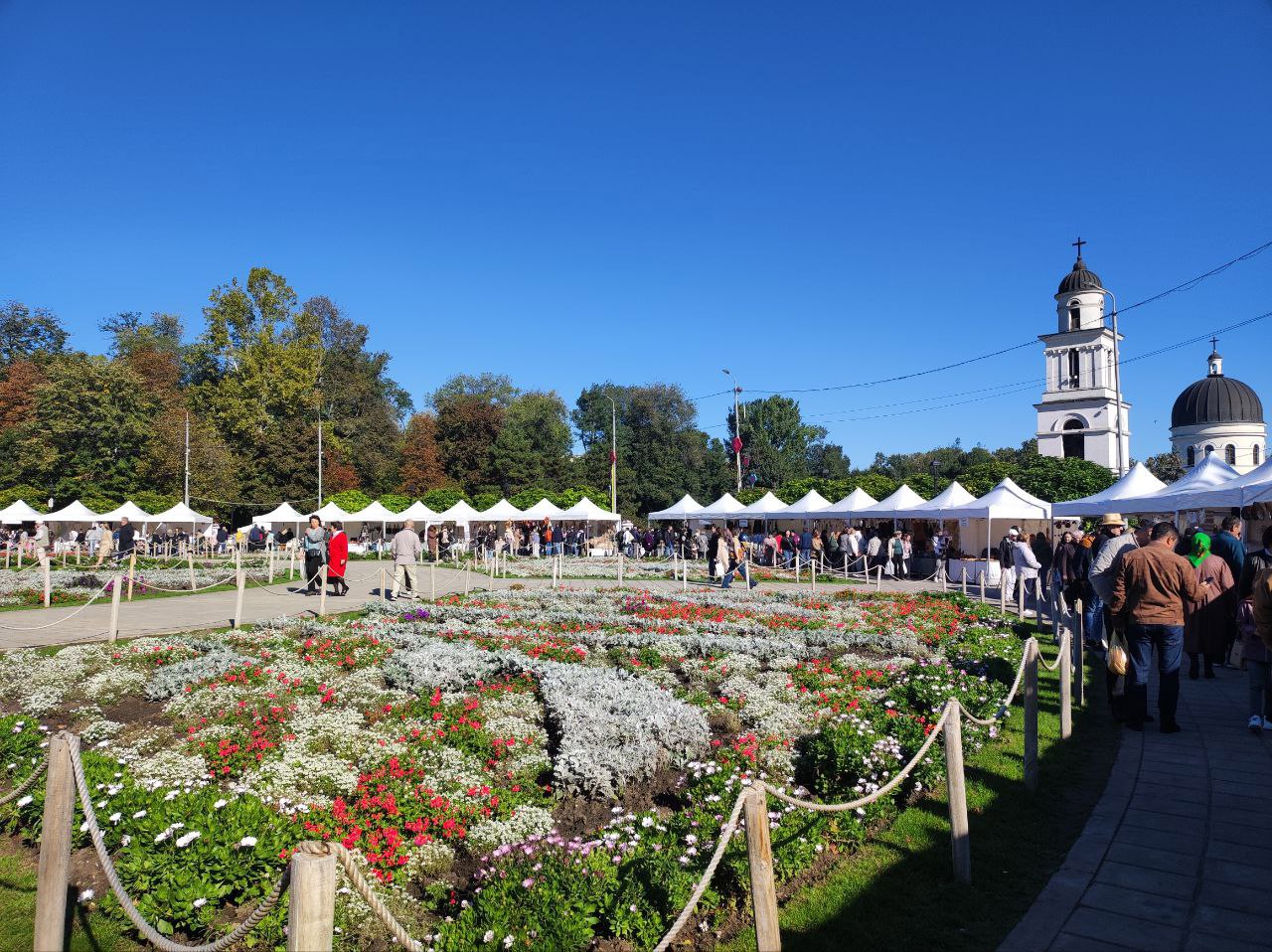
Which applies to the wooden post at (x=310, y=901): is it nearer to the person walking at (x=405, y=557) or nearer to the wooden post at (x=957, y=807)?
the wooden post at (x=957, y=807)

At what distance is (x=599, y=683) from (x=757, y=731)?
1766mm

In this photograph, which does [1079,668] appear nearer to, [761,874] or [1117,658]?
[1117,658]

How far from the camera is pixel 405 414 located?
72125 millimetres

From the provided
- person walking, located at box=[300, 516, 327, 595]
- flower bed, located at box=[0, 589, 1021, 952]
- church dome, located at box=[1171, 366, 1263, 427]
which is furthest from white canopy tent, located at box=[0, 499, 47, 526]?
church dome, located at box=[1171, 366, 1263, 427]

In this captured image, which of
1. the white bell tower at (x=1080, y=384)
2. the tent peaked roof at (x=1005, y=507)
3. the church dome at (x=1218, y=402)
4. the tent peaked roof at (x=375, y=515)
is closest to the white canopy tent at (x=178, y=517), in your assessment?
the tent peaked roof at (x=375, y=515)

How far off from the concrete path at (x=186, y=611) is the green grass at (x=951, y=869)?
1125 cm

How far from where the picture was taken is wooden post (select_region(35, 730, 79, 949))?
11.9 ft

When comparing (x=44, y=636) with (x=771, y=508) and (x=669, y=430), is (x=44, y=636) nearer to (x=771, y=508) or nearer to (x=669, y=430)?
(x=771, y=508)

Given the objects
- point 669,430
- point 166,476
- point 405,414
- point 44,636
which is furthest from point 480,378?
point 44,636

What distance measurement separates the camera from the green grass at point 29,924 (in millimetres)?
4074

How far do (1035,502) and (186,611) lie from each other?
22.0 m

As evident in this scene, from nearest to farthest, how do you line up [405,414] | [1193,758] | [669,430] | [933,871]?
[933,871]
[1193,758]
[669,430]
[405,414]

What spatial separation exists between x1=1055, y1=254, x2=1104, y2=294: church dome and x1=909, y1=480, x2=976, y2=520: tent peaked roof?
3570cm

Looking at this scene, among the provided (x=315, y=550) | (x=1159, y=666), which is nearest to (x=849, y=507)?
(x=315, y=550)
